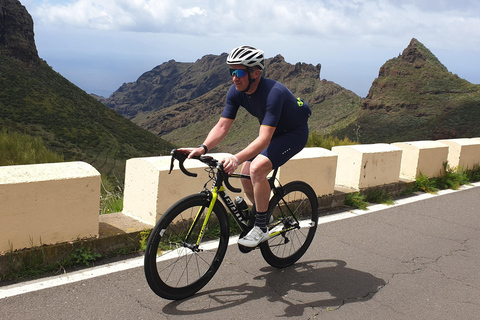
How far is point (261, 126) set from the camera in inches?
152

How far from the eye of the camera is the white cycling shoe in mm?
4059

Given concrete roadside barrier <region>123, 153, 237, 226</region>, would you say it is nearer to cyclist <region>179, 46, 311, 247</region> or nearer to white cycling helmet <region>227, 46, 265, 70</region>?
cyclist <region>179, 46, 311, 247</region>

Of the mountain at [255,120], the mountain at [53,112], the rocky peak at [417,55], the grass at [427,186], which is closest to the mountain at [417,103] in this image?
the rocky peak at [417,55]

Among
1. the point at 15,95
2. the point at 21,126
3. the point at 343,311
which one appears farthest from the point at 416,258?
the point at 15,95

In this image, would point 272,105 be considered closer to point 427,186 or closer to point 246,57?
point 246,57

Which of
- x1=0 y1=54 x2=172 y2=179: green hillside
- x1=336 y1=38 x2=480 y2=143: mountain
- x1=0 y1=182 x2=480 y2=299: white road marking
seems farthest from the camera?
x1=336 y1=38 x2=480 y2=143: mountain

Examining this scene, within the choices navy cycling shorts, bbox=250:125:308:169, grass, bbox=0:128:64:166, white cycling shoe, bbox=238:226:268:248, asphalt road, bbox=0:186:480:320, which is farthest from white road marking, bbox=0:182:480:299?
grass, bbox=0:128:64:166

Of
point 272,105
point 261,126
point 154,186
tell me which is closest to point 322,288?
point 261,126

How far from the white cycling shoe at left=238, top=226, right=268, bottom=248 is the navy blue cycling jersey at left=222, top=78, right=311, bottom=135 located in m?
0.90

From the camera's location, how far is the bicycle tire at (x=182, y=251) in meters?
3.61

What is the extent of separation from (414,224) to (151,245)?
14.2ft

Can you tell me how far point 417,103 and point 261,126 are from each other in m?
82.5

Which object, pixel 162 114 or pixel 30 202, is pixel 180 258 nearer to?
pixel 30 202

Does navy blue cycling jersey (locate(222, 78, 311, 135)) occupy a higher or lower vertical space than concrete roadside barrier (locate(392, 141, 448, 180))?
higher
